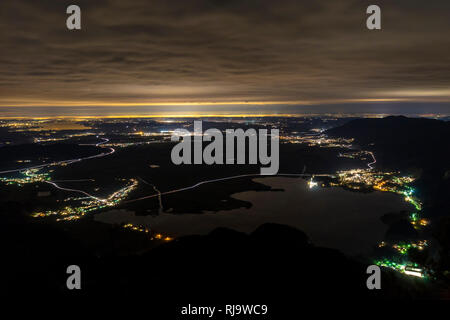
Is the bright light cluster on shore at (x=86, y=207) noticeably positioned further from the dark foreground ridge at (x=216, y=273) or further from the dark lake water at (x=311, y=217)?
the dark foreground ridge at (x=216, y=273)

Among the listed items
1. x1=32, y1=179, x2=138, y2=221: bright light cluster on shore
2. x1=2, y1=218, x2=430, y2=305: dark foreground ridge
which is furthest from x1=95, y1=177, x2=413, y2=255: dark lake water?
x1=2, y1=218, x2=430, y2=305: dark foreground ridge

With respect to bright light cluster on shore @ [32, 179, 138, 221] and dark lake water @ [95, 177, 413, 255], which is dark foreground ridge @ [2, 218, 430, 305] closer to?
dark lake water @ [95, 177, 413, 255]

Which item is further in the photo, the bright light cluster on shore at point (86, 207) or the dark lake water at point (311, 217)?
the bright light cluster on shore at point (86, 207)

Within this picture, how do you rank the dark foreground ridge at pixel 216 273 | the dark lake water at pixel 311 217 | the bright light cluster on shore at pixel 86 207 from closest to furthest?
1. the dark foreground ridge at pixel 216 273
2. the dark lake water at pixel 311 217
3. the bright light cluster on shore at pixel 86 207

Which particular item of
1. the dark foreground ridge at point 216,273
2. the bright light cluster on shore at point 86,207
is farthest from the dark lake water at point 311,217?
the dark foreground ridge at point 216,273

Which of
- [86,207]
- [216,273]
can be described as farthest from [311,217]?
[86,207]
